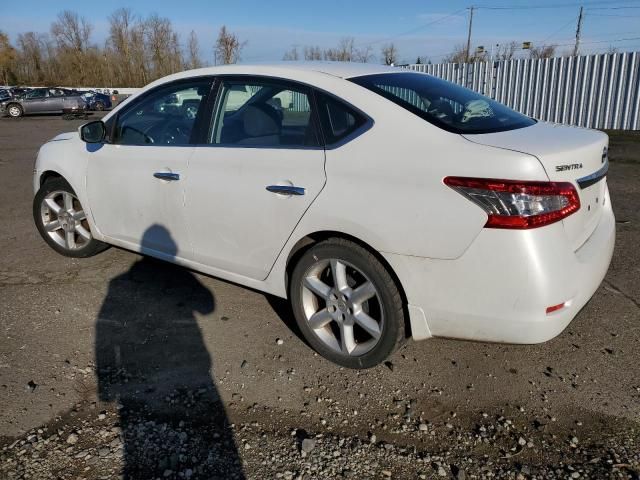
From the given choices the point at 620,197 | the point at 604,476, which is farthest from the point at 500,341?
the point at 620,197

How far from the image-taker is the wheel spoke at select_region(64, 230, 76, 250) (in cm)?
480

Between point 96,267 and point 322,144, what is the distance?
2822mm

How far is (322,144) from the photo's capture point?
2.91 meters

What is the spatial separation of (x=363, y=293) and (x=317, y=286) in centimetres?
32

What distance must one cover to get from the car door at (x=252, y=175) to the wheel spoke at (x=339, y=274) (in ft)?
1.11

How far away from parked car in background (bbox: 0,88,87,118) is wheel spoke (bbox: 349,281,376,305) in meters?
29.8

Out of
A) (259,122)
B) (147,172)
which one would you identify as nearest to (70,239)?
(147,172)

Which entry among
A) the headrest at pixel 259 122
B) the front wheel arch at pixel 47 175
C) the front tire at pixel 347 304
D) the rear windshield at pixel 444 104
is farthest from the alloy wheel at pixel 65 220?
the rear windshield at pixel 444 104

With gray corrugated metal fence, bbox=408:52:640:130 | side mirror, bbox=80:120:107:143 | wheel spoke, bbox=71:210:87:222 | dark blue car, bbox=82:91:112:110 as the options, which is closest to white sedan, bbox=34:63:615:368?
side mirror, bbox=80:120:107:143

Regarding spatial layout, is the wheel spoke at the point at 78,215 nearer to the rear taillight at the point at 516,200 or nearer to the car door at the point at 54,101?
the rear taillight at the point at 516,200

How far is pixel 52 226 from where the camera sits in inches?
193

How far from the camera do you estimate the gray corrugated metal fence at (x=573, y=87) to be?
536 inches

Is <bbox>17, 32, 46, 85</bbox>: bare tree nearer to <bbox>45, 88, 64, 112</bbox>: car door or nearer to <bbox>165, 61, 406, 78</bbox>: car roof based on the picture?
<bbox>45, 88, 64, 112</bbox>: car door

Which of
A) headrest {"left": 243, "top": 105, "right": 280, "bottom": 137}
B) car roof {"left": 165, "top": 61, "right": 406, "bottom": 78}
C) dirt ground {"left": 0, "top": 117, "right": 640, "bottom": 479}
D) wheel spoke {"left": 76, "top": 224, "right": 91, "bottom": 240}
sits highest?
car roof {"left": 165, "top": 61, "right": 406, "bottom": 78}
